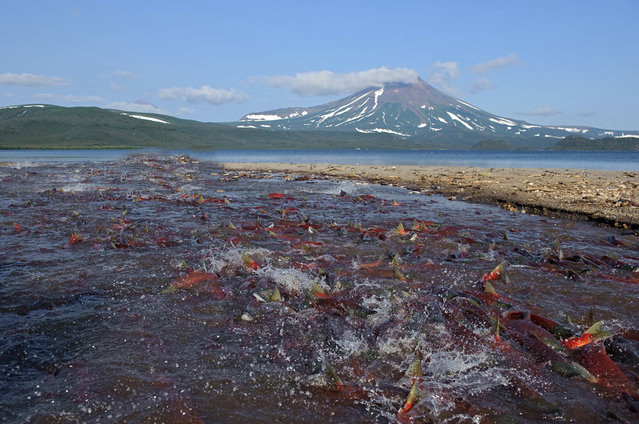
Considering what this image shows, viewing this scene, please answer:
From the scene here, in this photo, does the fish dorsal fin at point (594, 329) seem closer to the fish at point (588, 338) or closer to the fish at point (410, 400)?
the fish at point (588, 338)

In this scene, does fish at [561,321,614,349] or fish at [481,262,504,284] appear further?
fish at [481,262,504,284]

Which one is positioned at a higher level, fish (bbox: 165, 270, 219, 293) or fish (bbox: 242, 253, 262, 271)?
fish (bbox: 242, 253, 262, 271)

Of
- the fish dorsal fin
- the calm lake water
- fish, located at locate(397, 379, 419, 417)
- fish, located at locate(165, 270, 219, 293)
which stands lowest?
fish, located at locate(397, 379, 419, 417)

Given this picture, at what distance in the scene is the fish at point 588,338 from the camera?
4.51 meters

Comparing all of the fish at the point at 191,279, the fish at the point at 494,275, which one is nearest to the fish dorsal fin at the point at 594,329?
the fish at the point at 494,275

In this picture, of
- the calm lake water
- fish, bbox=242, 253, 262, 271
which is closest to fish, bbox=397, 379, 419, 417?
fish, bbox=242, 253, 262, 271

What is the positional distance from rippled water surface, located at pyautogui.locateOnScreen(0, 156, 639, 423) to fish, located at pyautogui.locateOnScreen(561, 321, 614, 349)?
0.22 ft

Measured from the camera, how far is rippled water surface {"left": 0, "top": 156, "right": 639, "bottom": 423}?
3.48 metres

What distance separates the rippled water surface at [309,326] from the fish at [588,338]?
0.22 ft

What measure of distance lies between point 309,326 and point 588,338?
3.42 m

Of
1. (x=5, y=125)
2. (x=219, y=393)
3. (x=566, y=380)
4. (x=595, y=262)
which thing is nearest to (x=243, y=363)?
(x=219, y=393)

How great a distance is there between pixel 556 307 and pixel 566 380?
2069mm

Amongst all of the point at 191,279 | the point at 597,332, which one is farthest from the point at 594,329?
the point at 191,279

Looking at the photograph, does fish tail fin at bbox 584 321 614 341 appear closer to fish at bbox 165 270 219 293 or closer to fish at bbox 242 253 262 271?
fish at bbox 242 253 262 271
